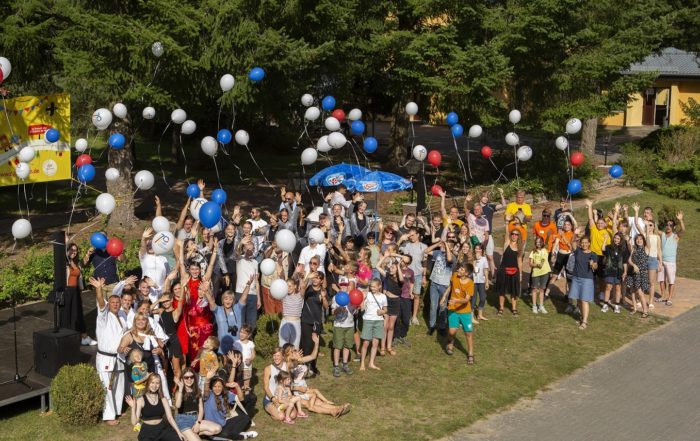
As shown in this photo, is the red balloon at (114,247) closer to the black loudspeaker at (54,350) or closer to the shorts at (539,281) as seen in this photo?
the black loudspeaker at (54,350)

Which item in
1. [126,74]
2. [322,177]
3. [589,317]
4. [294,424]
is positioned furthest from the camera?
[322,177]

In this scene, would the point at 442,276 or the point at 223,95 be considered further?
the point at 223,95

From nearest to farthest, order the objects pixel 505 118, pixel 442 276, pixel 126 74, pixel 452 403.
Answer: pixel 452 403 < pixel 442 276 < pixel 126 74 < pixel 505 118

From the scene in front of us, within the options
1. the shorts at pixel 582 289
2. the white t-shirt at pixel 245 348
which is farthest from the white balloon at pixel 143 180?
the shorts at pixel 582 289

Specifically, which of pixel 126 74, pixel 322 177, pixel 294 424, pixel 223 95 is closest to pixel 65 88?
pixel 126 74

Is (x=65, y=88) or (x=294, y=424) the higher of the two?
(x=65, y=88)

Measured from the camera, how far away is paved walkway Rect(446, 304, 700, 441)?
34.3ft

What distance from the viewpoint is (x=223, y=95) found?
18.7 meters

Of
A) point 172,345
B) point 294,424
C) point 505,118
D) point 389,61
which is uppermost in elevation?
point 389,61

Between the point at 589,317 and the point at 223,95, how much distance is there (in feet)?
29.9

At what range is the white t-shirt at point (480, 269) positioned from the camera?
14337 mm

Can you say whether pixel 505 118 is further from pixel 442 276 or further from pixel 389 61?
pixel 442 276

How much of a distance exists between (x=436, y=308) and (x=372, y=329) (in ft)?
7.22

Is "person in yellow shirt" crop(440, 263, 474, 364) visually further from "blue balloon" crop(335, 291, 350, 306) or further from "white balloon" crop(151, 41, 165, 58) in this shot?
"white balloon" crop(151, 41, 165, 58)
